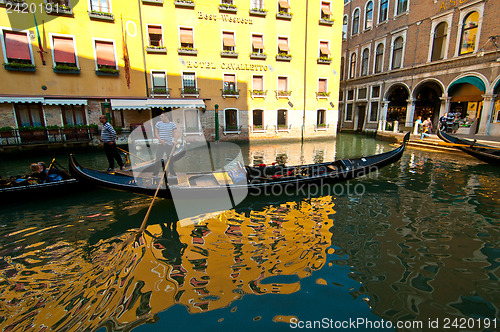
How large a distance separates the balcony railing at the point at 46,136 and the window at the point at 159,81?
10.4ft

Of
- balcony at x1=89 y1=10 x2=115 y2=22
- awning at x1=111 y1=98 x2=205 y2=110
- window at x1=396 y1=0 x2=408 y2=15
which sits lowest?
awning at x1=111 y1=98 x2=205 y2=110

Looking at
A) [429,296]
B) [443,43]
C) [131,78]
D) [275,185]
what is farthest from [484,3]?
[131,78]

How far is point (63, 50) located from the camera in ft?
31.9

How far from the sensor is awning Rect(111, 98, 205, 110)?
10.0 m

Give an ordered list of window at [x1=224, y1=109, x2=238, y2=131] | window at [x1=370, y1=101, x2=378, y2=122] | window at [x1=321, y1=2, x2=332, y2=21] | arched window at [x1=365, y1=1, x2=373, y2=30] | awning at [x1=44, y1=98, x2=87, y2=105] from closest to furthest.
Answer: awning at [x1=44, y1=98, x2=87, y2=105] < window at [x1=224, y1=109, x2=238, y2=131] < window at [x1=321, y1=2, x2=332, y2=21] < arched window at [x1=365, y1=1, x2=373, y2=30] < window at [x1=370, y1=101, x2=378, y2=122]

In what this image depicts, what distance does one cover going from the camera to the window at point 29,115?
9.57 m

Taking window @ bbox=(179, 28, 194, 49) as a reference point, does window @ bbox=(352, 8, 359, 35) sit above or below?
above

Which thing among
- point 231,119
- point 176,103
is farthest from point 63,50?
point 231,119

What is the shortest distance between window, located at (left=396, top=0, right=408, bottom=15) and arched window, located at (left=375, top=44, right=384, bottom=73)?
6.39ft

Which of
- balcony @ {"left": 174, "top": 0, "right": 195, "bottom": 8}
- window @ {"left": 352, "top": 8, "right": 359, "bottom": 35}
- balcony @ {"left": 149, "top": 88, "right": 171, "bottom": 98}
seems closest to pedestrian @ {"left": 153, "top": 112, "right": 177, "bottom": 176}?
balcony @ {"left": 149, "top": 88, "right": 171, "bottom": 98}

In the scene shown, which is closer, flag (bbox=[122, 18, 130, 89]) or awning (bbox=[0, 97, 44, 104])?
awning (bbox=[0, 97, 44, 104])

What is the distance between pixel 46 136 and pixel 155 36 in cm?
614

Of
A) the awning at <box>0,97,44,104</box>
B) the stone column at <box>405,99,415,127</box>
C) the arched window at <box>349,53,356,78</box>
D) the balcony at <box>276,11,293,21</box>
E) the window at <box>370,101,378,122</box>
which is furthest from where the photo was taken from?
the arched window at <box>349,53,356,78</box>

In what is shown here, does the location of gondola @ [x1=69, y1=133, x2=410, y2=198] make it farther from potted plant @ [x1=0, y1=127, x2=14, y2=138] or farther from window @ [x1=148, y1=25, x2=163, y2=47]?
window @ [x1=148, y1=25, x2=163, y2=47]
